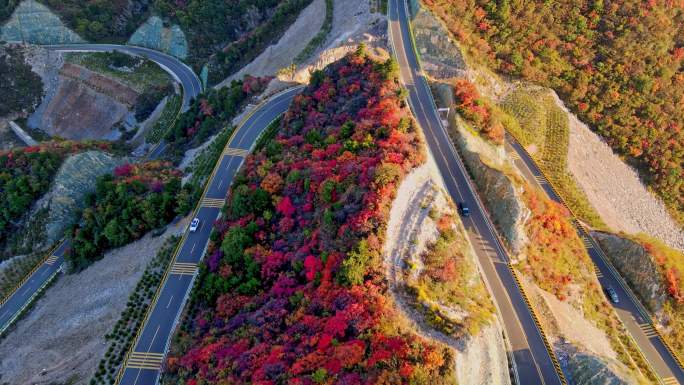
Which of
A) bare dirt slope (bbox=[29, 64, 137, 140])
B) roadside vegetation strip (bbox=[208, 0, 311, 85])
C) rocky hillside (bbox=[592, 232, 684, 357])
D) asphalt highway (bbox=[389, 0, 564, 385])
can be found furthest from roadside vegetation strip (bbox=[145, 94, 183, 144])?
rocky hillside (bbox=[592, 232, 684, 357])

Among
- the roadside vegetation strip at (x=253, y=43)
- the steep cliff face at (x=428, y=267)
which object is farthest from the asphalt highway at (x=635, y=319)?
the roadside vegetation strip at (x=253, y=43)

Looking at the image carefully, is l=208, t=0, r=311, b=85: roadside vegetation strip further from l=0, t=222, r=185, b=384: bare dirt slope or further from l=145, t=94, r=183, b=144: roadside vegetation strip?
l=0, t=222, r=185, b=384: bare dirt slope

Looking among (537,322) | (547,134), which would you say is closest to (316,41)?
(547,134)

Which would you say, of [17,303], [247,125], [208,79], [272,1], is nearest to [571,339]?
[247,125]

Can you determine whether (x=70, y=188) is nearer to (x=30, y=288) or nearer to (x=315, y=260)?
(x=30, y=288)

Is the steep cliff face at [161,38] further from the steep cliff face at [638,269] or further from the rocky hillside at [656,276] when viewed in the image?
the rocky hillside at [656,276]

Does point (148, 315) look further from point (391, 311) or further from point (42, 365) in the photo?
point (391, 311)

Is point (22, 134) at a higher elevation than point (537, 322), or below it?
higher
